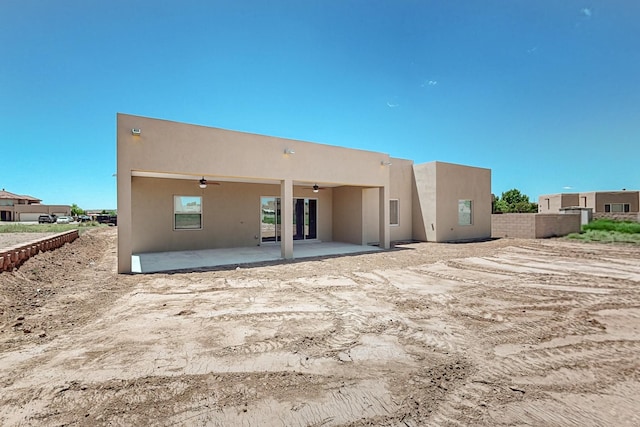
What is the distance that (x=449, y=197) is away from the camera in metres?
15.3

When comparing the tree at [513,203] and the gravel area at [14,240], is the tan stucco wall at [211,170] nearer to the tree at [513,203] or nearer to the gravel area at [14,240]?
the gravel area at [14,240]

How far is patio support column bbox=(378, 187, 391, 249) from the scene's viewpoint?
41.4 feet

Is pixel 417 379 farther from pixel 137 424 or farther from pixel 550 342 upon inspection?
pixel 137 424

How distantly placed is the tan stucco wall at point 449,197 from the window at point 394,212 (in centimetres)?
128

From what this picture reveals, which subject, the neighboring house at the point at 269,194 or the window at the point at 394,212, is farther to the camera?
the window at the point at 394,212

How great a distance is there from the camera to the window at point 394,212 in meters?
15.3

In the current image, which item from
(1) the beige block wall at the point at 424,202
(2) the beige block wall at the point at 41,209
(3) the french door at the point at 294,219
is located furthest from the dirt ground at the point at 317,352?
(2) the beige block wall at the point at 41,209

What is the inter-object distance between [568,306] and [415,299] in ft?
8.62

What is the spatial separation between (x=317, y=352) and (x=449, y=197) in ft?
46.5

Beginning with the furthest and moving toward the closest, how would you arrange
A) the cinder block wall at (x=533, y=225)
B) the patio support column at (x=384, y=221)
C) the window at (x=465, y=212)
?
the cinder block wall at (x=533, y=225) < the window at (x=465, y=212) < the patio support column at (x=384, y=221)

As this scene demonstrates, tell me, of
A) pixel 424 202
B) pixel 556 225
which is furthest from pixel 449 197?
pixel 556 225

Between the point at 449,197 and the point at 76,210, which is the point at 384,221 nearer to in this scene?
the point at 449,197

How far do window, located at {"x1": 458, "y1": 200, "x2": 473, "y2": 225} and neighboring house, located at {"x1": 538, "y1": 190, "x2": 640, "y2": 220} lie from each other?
1927 centimetres

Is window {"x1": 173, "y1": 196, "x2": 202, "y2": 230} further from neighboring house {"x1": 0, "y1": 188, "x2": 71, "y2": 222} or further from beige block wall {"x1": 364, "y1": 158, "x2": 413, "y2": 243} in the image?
neighboring house {"x1": 0, "y1": 188, "x2": 71, "y2": 222}
